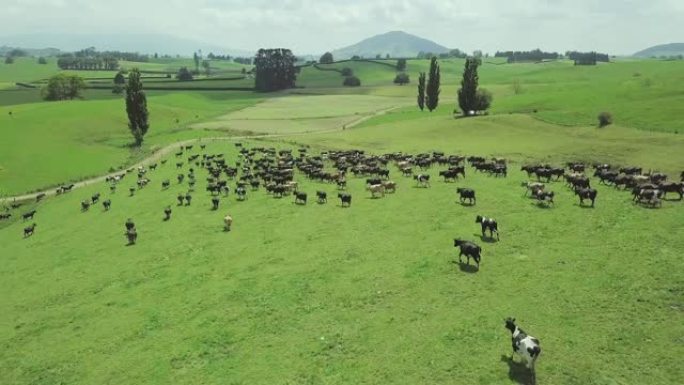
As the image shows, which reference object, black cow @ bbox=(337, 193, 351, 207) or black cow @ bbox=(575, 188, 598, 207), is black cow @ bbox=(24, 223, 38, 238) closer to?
black cow @ bbox=(337, 193, 351, 207)

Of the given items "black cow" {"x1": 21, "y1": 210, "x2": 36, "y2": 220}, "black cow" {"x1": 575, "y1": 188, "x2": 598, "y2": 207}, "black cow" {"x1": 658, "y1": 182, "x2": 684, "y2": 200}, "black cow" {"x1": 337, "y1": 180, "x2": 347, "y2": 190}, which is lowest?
"black cow" {"x1": 21, "y1": 210, "x2": 36, "y2": 220}

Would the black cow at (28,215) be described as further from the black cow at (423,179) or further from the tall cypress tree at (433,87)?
the tall cypress tree at (433,87)

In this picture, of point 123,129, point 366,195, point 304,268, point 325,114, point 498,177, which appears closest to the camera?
point 304,268

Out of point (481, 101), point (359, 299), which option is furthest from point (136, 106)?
point (359, 299)

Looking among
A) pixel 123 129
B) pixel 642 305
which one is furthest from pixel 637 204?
pixel 123 129

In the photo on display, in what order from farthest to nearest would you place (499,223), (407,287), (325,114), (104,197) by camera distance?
(325,114) → (104,197) → (499,223) → (407,287)

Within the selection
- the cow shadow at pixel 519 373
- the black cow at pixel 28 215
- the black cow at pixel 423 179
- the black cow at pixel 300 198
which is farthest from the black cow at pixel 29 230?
the cow shadow at pixel 519 373

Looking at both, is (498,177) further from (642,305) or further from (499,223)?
(642,305)

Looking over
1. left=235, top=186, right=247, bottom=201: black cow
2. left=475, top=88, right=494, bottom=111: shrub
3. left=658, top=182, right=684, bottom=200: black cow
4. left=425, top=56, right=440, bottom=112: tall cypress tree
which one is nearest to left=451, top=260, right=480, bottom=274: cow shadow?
left=658, top=182, right=684, bottom=200: black cow
